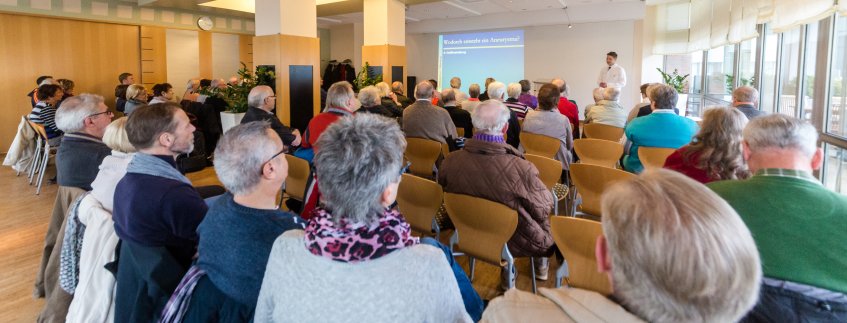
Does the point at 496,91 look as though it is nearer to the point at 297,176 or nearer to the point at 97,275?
the point at 297,176

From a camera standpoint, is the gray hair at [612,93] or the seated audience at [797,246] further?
the gray hair at [612,93]

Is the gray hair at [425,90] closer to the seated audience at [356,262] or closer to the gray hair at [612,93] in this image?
the gray hair at [612,93]

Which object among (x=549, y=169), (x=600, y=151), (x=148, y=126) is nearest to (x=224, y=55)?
(x=600, y=151)

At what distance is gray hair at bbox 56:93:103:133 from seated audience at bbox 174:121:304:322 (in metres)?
2.05

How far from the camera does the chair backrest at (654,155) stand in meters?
3.69

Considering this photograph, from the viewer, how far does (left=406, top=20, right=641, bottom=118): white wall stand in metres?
11.9

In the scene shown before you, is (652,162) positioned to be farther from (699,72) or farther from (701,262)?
(699,72)

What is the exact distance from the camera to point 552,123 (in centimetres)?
479

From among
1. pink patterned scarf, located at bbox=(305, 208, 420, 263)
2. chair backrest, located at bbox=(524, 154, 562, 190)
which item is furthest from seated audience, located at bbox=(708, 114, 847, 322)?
chair backrest, located at bbox=(524, 154, 562, 190)

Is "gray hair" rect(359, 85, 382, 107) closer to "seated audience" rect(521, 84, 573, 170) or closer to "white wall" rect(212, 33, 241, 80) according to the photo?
"seated audience" rect(521, 84, 573, 170)

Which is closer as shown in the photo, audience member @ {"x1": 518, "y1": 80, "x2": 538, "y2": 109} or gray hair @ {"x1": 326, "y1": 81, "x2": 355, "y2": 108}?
gray hair @ {"x1": 326, "y1": 81, "x2": 355, "y2": 108}

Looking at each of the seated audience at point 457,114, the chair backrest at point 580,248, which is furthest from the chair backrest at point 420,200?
the seated audience at point 457,114

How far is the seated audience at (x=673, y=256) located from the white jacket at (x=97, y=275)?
2.09m

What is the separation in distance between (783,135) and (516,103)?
4.29m
